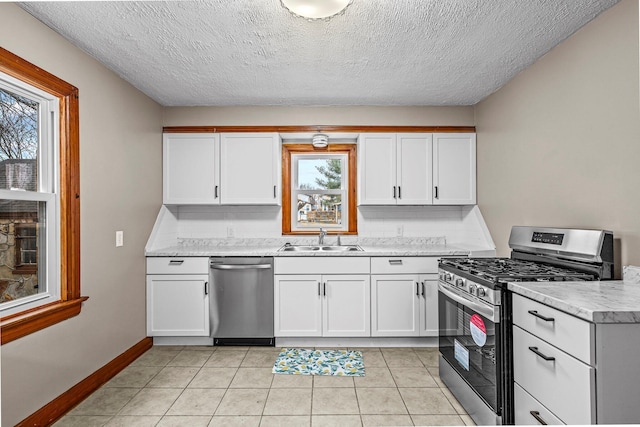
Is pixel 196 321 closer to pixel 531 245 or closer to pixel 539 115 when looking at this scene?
pixel 531 245

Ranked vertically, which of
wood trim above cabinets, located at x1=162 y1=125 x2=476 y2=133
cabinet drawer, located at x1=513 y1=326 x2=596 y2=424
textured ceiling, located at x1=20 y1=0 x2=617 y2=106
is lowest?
cabinet drawer, located at x1=513 y1=326 x2=596 y2=424

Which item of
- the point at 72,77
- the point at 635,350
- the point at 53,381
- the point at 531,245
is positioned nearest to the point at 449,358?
the point at 531,245

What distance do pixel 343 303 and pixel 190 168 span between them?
2.14 m

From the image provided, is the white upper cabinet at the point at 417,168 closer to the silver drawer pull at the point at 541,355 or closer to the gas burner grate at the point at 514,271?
the gas burner grate at the point at 514,271

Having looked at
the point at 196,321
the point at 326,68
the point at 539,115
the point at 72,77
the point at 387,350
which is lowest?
the point at 387,350

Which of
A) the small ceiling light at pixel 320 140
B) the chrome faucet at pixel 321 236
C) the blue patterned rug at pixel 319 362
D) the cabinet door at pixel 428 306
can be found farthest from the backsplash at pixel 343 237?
the blue patterned rug at pixel 319 362

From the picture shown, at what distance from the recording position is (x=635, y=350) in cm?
126

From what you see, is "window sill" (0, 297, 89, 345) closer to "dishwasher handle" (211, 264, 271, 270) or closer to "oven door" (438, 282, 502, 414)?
"dishwasher handle" (211, 264, 271, 270)

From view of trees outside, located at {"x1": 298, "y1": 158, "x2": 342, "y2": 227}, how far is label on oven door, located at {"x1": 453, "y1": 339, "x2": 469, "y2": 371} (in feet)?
6.84

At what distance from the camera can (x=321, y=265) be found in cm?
325

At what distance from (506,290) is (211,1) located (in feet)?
7.38

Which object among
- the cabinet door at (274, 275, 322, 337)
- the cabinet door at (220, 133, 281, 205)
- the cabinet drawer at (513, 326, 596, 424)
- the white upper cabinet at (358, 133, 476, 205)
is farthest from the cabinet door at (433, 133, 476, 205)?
the cabinet drawer at (513, 326, 596, 424)

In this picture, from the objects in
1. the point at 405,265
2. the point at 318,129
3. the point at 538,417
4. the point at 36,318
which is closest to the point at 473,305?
the point at 538,417

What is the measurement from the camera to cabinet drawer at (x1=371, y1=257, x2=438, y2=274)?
3.22m
